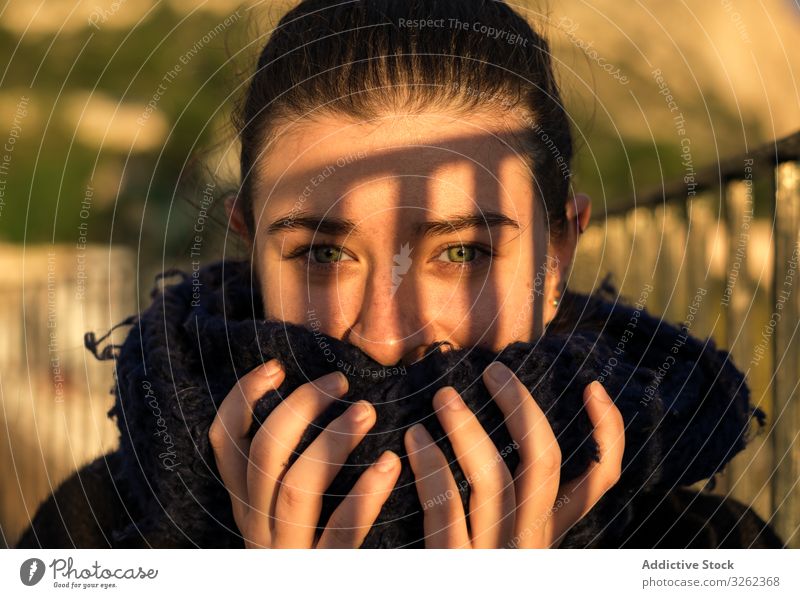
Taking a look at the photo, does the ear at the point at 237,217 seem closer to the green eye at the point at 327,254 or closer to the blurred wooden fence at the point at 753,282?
the green eye at the point at 327,254

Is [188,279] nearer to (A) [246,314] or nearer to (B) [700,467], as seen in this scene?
(A) [246,314]

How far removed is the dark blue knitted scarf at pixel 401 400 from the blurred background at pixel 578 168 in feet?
0.53

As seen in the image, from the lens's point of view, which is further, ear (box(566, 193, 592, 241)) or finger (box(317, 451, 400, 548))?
ear (box(566, 193, 592, 241))

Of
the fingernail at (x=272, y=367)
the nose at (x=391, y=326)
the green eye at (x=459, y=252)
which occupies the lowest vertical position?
the fingernail at (x=272, y=367)

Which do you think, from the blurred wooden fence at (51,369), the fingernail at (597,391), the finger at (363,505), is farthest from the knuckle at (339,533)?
the blurred wooden fence at (51,369)

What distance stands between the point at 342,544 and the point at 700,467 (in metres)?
0.47

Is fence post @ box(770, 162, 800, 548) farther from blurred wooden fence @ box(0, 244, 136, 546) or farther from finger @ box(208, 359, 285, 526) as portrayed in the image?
blurred wooden fence @ box(0, 244, 136, 546)

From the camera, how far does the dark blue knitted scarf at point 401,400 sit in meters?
0.95

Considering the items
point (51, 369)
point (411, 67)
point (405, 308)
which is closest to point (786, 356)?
point (405, 308)

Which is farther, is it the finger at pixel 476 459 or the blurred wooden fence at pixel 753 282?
the blurred wooden fence at pixel 753 282

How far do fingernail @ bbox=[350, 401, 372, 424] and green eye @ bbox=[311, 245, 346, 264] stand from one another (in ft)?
0.62

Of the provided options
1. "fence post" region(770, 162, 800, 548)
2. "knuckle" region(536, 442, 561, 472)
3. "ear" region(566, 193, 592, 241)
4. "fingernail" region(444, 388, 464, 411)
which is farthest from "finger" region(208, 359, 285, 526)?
"fence post" region(770, 162, 800, 548)

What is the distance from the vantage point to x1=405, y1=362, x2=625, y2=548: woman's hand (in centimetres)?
93
